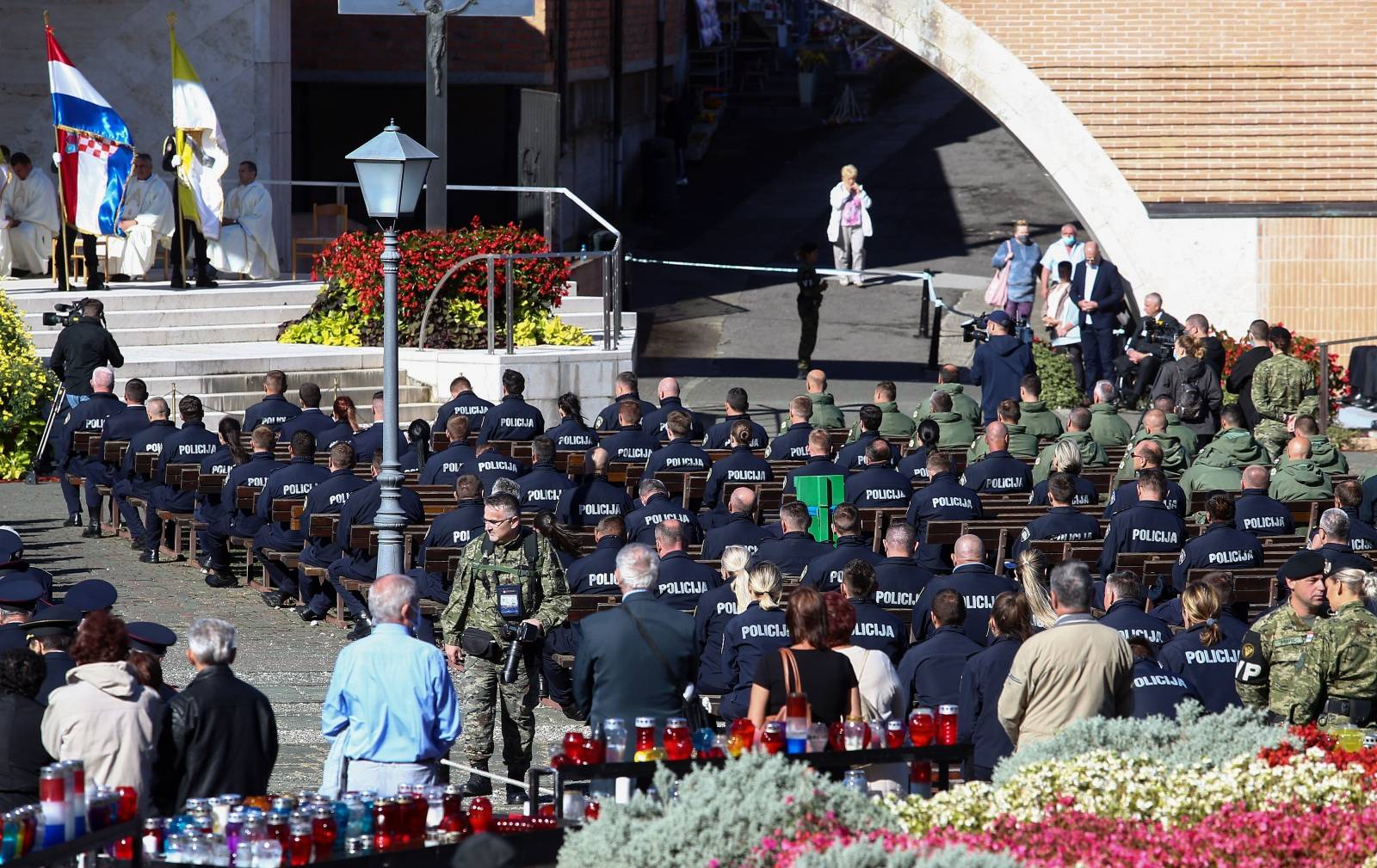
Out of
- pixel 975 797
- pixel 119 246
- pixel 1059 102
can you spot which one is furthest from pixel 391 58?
pixel 975 797

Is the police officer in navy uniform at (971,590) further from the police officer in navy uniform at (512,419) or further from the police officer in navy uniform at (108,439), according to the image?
the police officer in navy uniform at (108,439)

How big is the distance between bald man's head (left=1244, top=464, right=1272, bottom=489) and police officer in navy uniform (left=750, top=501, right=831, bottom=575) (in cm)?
328

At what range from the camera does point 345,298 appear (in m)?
22.3

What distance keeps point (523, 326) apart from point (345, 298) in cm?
194

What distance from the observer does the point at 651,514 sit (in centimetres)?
1356

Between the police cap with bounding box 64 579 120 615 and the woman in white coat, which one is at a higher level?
the woman in white coat

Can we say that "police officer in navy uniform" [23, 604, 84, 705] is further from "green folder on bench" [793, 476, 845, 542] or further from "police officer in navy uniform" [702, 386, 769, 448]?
"police officer in navy uniform" [702, 386, 769, 448]

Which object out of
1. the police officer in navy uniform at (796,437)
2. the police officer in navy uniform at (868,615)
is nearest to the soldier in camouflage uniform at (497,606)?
the police officer in navy uniform at (868,615)

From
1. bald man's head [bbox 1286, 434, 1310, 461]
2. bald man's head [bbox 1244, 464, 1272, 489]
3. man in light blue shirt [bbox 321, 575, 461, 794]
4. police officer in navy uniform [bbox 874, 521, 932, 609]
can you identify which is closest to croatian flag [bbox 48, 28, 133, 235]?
bald man's head [bbox 1286, 434, 1310, 461]

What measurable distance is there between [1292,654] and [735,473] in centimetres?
646

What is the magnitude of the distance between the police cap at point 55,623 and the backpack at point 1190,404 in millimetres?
11803

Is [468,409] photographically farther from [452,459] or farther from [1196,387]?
[1196,387]

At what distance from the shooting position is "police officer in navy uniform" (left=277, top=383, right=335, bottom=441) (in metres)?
16.8

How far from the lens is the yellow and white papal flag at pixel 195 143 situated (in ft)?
74.6
